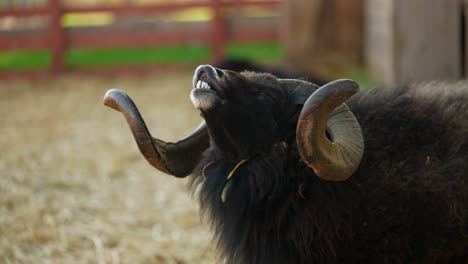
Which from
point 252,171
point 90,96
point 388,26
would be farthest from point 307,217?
point 90,96

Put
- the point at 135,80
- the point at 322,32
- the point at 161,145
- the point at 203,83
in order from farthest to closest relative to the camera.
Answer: the point at 135,80, the point at 322,32, the point at 161,145, the point at 203,83

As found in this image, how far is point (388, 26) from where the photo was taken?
8.28m

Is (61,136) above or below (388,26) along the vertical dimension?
below

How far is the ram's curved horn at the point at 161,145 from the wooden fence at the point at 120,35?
30.8ft

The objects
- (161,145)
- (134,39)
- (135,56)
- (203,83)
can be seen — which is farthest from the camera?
(135,56)

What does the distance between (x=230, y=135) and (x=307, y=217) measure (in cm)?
61

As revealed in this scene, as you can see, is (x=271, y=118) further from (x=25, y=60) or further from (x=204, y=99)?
(x=25, y=60)

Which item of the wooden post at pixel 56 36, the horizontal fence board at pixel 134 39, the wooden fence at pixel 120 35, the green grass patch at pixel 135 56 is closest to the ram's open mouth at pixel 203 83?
the wooden fence at pixel 120 35

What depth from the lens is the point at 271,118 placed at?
357cm

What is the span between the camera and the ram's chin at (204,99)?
3330 mm

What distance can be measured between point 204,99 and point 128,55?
11.1 metres

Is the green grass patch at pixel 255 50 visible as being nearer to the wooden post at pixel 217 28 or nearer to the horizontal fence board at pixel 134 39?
the wooden post at pixel 217 28

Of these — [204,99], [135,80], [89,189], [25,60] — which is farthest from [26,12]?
[204,99]

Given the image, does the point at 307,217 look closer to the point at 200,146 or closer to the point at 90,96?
the point at 200,146
